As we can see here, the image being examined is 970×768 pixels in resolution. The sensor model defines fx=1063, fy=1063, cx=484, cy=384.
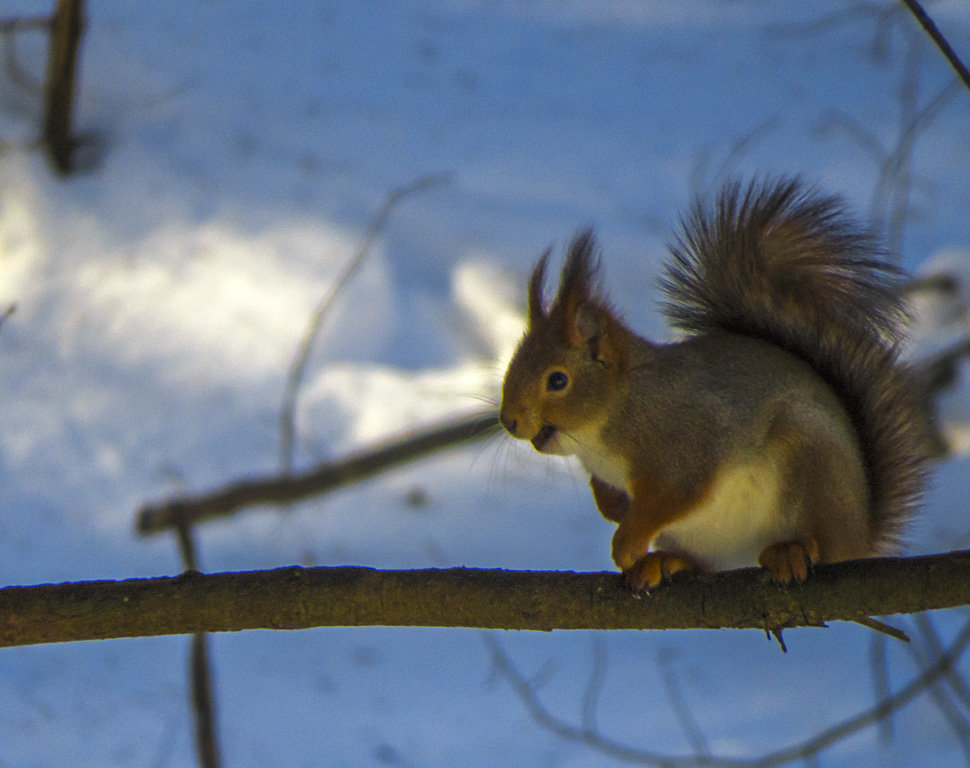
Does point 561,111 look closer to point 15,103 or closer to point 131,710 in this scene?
point 15,103

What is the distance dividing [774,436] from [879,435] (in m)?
0.20

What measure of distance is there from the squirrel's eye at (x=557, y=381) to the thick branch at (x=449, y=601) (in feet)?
0.62

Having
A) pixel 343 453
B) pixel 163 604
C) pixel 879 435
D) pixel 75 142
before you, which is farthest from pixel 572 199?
pixel 163 604

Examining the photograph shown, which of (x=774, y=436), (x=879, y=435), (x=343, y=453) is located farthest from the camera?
(x=343, y=453)

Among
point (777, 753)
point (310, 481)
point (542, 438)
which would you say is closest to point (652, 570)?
point (542, 438)

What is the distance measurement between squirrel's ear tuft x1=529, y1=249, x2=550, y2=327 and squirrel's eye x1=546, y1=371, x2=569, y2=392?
0.07m

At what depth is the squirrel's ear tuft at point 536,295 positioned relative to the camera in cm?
113

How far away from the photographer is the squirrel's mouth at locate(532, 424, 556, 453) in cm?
108

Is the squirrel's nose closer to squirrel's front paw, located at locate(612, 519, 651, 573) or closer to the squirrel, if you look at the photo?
the squirrel

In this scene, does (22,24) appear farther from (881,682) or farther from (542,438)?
(881,682)

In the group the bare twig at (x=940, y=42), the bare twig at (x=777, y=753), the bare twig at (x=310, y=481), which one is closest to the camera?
the bare twig at (x=940, y=42)

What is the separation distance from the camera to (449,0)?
3475 mm

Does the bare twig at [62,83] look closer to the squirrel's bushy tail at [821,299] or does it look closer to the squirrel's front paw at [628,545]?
the squirrel's bushy tail at [821,299]

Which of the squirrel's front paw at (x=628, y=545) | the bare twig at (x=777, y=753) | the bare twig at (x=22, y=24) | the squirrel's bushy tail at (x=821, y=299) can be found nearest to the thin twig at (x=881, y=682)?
the bare twig at (x=777, y=753)
